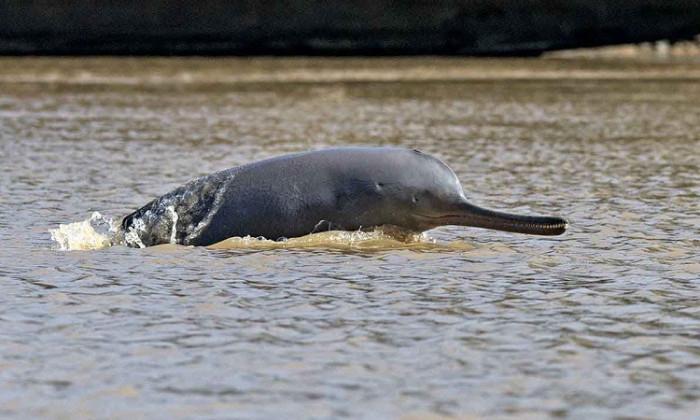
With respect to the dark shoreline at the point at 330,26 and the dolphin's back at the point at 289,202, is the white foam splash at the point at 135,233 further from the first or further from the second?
the dark shoreline at the point at 330,26

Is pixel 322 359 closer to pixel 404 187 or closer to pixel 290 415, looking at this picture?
pixel 290 415

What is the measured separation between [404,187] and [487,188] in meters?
4.40

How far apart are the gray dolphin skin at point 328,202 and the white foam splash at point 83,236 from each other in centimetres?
20

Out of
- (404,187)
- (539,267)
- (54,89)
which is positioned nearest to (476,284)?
(539,267)

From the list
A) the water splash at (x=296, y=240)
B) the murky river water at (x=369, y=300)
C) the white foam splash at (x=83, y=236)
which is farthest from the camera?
the white foam splash at (x=83, y=236)

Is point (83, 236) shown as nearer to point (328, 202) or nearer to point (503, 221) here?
point (328, 202)

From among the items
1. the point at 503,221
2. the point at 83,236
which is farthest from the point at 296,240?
the point at 83,236

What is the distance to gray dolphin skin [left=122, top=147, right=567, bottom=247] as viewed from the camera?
11.6m

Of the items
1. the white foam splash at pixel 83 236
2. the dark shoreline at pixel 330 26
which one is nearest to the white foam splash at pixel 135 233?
the white foam splash at pixel 83 236

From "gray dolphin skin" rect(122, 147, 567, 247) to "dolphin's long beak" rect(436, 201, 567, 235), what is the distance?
0.4 inches

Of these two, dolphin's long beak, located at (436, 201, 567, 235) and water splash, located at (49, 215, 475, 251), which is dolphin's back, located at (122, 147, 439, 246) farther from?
dolphin's long beak, located at (436, 201, 567, 235)

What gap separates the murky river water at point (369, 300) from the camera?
726 cm

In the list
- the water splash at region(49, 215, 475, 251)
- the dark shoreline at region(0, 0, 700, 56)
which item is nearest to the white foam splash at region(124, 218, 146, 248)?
the water splash at region(49, 215, 475, 251)

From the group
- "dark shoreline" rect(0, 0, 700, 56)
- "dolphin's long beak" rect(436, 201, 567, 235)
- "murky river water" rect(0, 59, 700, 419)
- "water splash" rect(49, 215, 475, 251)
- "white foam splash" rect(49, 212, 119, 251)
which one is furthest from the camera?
"dark shoreline" rect(0, 0, 700, 56)
